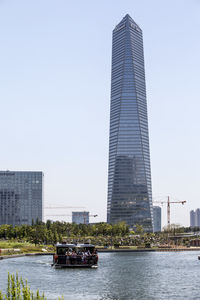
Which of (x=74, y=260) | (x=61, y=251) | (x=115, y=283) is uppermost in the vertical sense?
(x=61, y=251)

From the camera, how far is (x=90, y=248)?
130750 millimetres

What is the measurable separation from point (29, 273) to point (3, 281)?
61.6 ft

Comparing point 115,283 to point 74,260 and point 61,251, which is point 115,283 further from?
point 61,251

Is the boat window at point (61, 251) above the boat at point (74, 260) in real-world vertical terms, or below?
above

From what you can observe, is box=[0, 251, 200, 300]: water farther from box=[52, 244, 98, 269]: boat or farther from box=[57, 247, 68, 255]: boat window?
box=[57, 247, 68, 255]: boat window

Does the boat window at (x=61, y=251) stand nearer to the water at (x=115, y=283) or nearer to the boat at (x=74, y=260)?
the boat at (x=74, y=260)

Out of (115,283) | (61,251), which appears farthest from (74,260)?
(115,283)

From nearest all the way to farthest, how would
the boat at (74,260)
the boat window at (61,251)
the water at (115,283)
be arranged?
the water at (115,283)
the boat at (74,260)
the boat window at (61,251)

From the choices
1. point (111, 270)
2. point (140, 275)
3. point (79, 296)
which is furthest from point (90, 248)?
point (79, 296)

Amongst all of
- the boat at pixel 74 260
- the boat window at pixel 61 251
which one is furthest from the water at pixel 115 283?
the boat window at pixel 61 251

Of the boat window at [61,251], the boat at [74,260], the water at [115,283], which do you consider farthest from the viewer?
the boat window at [61,251]

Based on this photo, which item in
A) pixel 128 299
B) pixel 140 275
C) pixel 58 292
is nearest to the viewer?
pixel 128 299

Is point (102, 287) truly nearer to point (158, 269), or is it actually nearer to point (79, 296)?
point (79, 296)

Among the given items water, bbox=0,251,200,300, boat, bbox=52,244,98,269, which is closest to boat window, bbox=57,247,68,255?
boat, bbox=52,244,98,269
